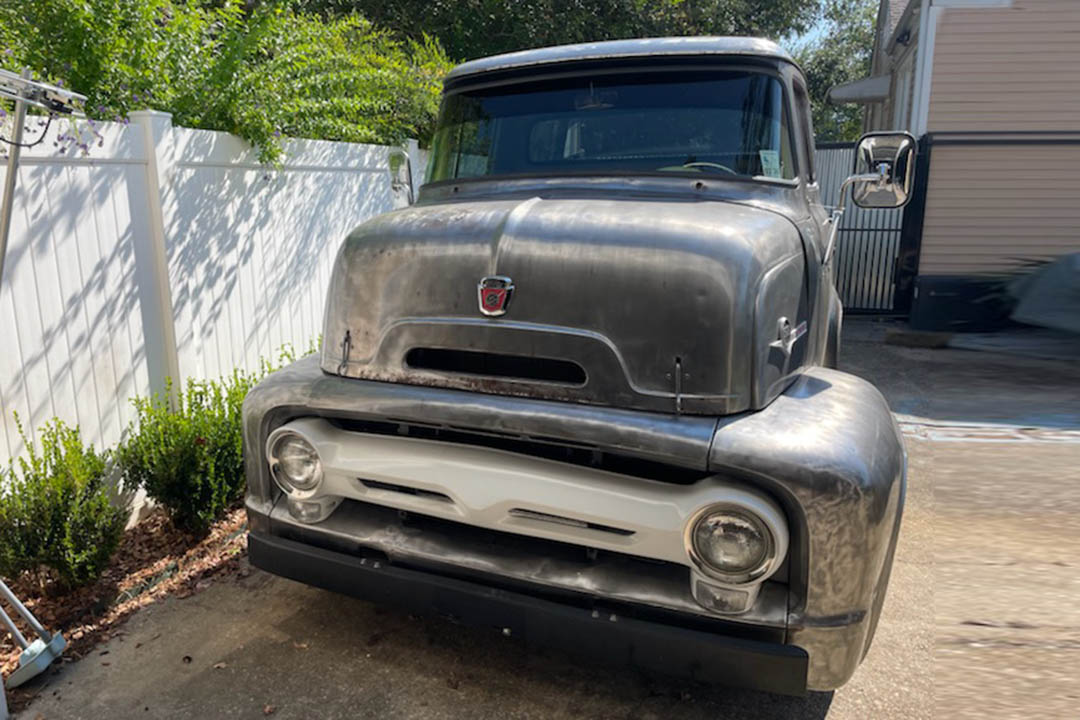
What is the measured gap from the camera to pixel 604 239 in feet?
8.03

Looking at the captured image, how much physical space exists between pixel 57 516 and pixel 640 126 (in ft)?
9.77

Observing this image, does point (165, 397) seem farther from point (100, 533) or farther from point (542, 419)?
point (542, 419)

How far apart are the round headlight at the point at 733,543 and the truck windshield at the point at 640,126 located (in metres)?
1.52

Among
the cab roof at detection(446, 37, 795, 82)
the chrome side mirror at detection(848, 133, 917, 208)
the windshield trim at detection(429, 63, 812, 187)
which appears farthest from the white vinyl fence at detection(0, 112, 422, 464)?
the chrome side mirror at detection(848, 133, 917, 208)

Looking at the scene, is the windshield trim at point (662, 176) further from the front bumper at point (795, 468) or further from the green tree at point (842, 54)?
the green tree at point (842, 54)

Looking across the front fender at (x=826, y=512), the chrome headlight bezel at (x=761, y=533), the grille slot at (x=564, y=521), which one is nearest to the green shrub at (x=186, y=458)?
the grille slot at (x=564, y=521)

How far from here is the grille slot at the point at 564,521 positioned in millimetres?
2330

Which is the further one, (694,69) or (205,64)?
(205,64)

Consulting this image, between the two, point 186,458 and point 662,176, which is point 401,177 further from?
point 186,458

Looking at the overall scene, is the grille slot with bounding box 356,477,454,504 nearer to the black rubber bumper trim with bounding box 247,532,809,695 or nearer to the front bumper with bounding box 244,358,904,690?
the front bumper with bounding box 244,358,904,690

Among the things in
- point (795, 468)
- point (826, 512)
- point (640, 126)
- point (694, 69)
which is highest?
point (694, 69)

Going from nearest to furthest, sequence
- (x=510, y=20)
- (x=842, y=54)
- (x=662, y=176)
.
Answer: (x=662, y=176)
(x=510, y=20)
(x=842, y=54)

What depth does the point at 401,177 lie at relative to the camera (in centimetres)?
422

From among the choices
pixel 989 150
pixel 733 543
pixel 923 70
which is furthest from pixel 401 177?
pixel 989 150
